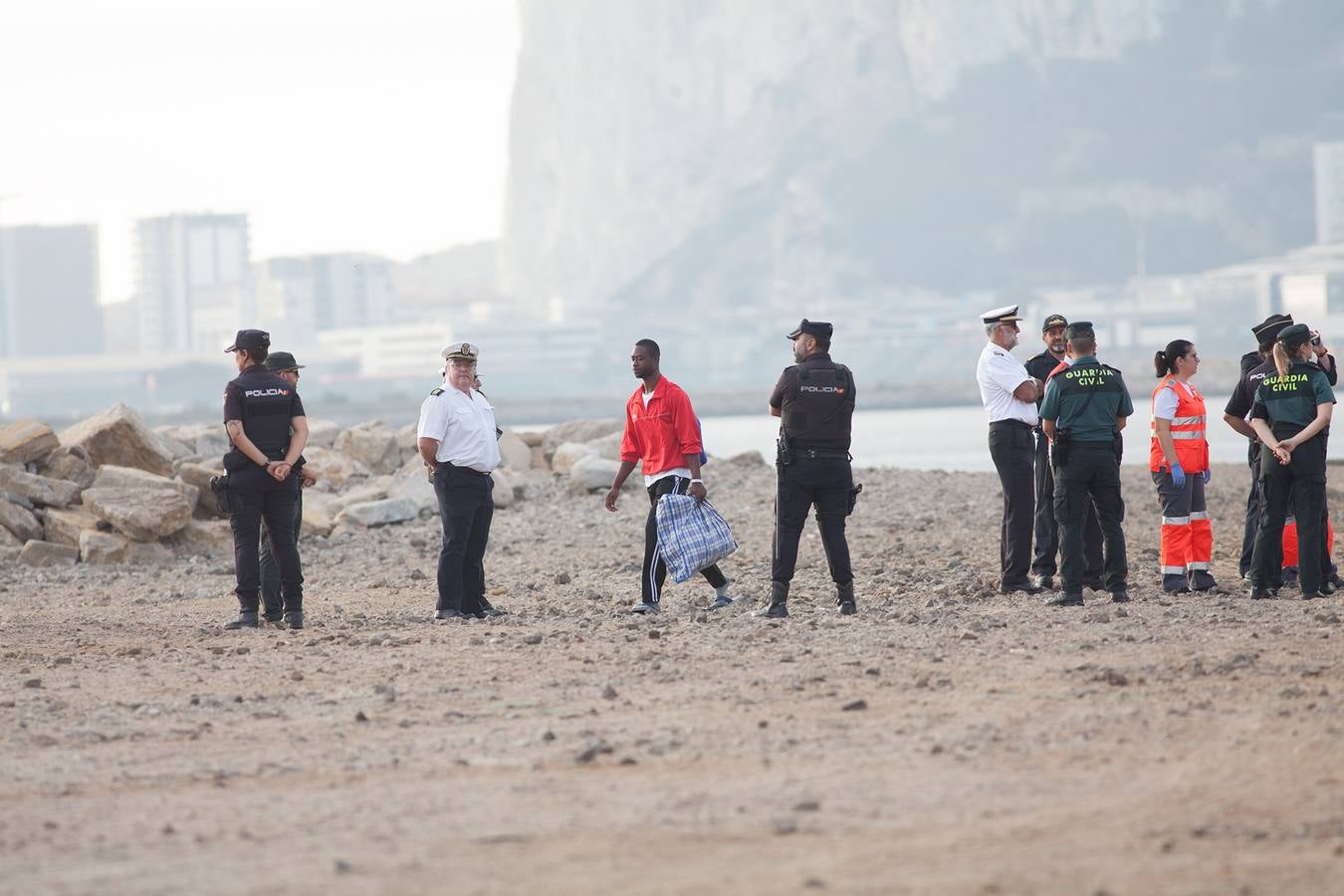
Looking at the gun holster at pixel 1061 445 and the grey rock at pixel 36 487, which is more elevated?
the gun holster at pixel 1061 445

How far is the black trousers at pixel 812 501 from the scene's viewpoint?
385 inches

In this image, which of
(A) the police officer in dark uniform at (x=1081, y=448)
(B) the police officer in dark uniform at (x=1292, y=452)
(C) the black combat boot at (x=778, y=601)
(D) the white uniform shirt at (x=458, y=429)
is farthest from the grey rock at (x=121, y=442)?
(B) the police officer in dark uniform at (x=1292, y=452)

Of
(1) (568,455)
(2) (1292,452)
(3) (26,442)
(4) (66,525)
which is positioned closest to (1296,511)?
(2) (1292,452)

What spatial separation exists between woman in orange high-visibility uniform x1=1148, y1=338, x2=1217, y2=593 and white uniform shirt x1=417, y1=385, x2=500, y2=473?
4013 mm

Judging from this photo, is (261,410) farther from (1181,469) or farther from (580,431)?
(580,431)

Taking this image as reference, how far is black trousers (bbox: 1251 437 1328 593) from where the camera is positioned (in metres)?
9.89

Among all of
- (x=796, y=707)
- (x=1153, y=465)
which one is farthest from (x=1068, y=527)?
(x=796, y=707)

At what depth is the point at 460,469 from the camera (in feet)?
34.6

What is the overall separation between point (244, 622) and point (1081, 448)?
503 centimetres

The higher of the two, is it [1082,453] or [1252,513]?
[1082,453]

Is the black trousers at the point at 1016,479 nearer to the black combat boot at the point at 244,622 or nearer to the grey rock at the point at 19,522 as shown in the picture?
the black combat boot at the point at 244,622

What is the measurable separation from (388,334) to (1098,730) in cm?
18908

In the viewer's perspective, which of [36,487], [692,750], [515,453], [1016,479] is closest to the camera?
[692,750]

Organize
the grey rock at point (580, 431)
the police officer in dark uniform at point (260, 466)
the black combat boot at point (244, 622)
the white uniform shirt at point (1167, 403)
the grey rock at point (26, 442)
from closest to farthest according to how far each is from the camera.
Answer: the police officer in dark uniform at point (260, 466)
the black combat boot at point (244, 622)
the white uniform shirt at point (1167, 403)
the grey rock at point (26, 442)
the grey rock at point (580, 431)
